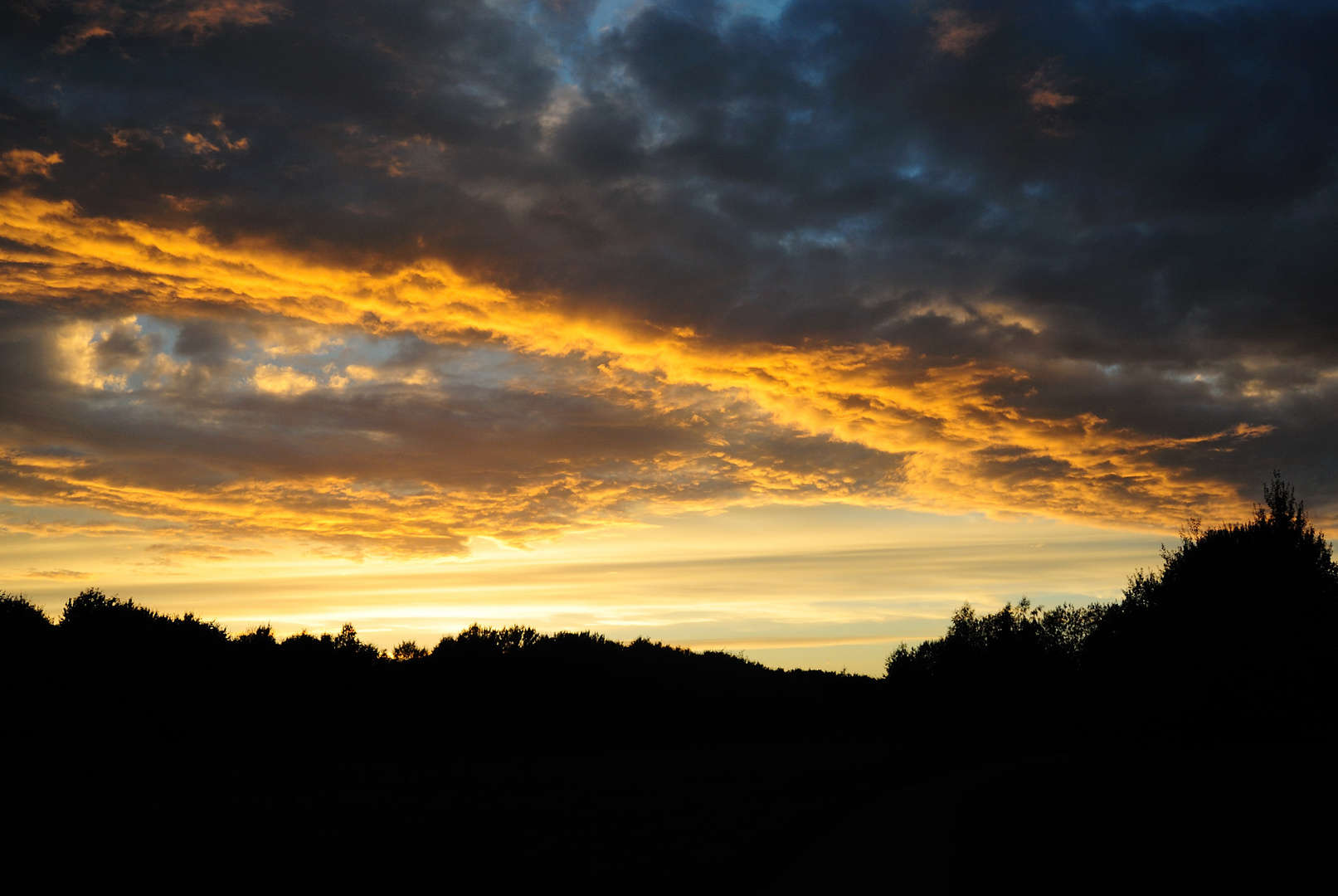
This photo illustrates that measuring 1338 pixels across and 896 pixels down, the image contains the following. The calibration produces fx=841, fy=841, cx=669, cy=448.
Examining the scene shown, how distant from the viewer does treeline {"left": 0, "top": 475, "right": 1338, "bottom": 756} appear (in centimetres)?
4397

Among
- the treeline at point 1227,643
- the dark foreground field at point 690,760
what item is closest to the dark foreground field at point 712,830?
the dark foreground field at point 690,760

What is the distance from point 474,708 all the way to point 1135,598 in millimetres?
51632

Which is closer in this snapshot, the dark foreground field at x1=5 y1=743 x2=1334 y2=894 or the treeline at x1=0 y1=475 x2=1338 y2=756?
the dark foreground field at x1=5 y1=743 x2=1334 y2=894

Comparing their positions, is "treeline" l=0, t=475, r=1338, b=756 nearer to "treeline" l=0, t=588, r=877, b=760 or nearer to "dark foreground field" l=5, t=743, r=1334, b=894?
"treeline" l=0, t=588, r=877, b=760

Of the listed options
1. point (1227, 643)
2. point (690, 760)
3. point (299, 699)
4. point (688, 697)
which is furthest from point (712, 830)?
point (688, 697)

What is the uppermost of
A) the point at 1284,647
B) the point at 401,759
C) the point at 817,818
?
the point at 1284,647

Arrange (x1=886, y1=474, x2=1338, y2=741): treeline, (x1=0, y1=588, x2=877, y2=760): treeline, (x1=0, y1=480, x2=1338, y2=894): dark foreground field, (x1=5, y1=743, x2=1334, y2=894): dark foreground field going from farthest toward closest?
(x1=0, y1=588, x2=877, y2=760): treeline, (x1=886, y1=474, x2=1338, y2=741): treeline, (x1=0, y1=480, x2=1338, y2=894): dark foreground field, (x1=5, y1=743, x2=1334, y2=894): dark foreground field

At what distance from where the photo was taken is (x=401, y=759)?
57562mm

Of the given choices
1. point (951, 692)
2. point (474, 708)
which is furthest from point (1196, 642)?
point (474, 708)

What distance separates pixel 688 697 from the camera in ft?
319

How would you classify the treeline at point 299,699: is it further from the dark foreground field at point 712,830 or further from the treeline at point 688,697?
the dark foreground field at point 712,830

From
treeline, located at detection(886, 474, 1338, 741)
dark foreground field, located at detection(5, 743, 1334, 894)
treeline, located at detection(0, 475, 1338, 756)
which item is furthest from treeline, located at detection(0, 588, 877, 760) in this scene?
treeline, located at detection(886, 474, 1338, 741)

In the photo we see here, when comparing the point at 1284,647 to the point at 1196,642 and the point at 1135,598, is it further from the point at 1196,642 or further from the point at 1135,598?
the point at 1135,598

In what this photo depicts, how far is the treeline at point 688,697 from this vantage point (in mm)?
43969
